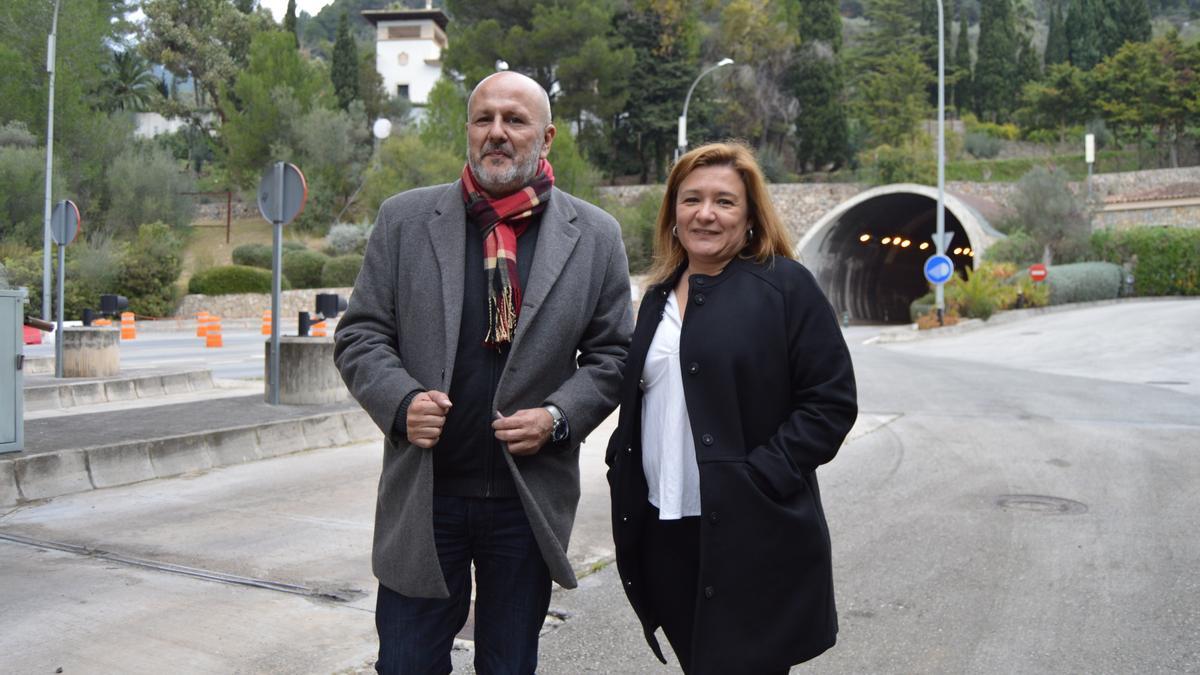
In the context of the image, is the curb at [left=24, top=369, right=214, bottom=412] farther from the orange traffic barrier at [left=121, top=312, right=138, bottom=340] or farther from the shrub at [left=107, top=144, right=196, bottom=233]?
the shrub at [left=107, top=144, right=196, bottom=233]

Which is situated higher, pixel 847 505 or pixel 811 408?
pixel 811 408

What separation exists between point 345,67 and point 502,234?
63370 millimetres

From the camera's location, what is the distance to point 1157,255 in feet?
129

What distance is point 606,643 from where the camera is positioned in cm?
425

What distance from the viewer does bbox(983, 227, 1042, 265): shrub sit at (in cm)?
3759

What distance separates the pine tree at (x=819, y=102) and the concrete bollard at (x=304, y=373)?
52.4 m

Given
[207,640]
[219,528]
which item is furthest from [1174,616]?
[219,528]

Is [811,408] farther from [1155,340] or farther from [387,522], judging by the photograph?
[1155,340]

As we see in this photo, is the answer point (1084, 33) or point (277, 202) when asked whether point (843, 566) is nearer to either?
point (277, 202)

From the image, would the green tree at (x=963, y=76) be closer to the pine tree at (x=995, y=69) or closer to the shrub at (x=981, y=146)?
the pine tree at (x=995, y=69)

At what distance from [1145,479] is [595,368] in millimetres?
6854

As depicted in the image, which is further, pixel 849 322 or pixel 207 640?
pixel 849 322

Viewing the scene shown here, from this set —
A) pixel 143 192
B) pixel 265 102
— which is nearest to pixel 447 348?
pixel 143 192

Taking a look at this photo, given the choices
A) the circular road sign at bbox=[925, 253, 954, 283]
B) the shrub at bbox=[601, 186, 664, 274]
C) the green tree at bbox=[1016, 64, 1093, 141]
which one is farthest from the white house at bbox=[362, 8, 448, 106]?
the circular road sign at bbox=[925, 253, 954, 283]
